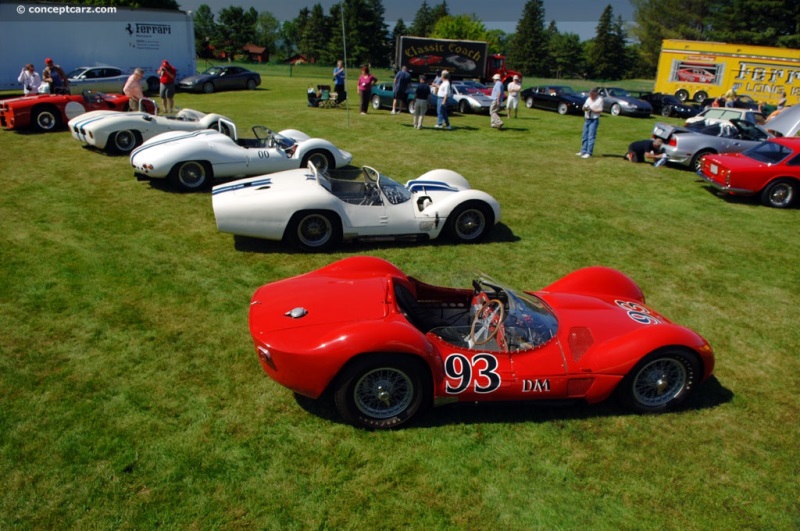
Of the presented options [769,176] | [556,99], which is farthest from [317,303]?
[556,99]

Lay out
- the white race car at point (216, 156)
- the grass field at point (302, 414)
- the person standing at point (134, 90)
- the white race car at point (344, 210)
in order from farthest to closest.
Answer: the person standing at point (134, 90) < the white race car at point (216, 156) < the white race car at point (344, 210) < the grass field at point (302, 414)

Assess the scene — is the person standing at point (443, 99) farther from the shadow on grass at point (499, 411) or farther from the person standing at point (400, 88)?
the shadow on grass at point (499, 411)

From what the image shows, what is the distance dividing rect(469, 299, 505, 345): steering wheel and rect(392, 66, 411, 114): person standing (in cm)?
1723

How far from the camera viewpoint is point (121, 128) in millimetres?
12500

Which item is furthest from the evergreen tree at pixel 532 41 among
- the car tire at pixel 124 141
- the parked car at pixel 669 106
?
the car tire at pixel 124 141

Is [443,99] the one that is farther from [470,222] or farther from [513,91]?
[470,222]

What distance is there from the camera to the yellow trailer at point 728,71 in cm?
3025

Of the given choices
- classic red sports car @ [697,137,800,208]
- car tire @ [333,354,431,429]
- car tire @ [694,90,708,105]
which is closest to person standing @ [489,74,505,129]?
classic red sports car @ [697,137,800,208]

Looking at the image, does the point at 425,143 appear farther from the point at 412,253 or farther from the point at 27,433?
the point at 27,433

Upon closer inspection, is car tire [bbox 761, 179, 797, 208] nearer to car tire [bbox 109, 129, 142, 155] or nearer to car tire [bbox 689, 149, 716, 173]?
car tire [bbox 689, 149, 716, 173]

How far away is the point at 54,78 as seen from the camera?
18.6m

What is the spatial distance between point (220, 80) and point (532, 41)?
68042 millimetres

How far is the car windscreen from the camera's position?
1145cm

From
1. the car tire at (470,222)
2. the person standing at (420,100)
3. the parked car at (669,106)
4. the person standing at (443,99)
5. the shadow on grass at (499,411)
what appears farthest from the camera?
the parked car at (669,106)
